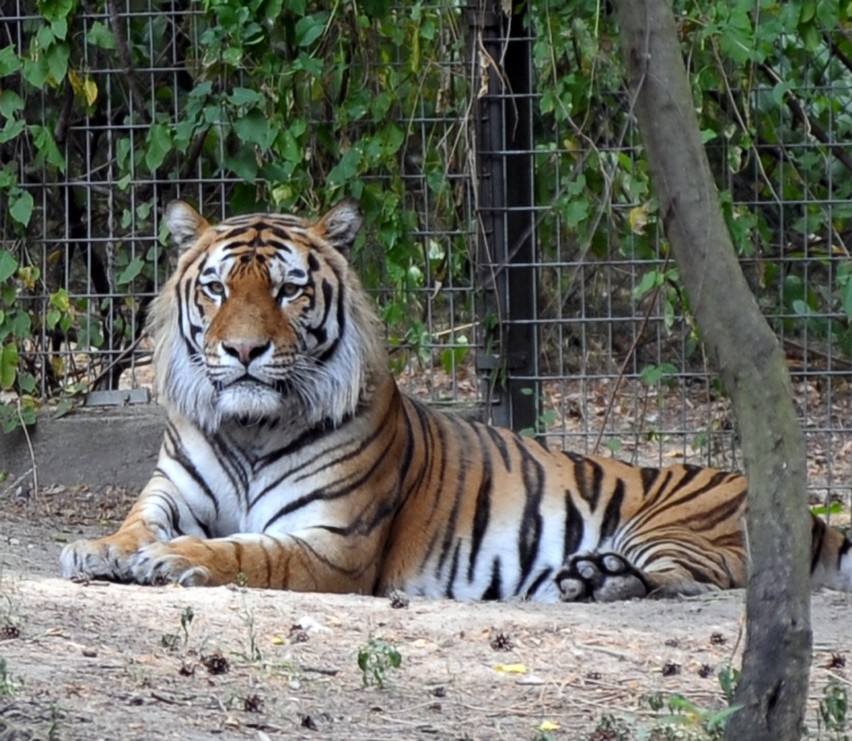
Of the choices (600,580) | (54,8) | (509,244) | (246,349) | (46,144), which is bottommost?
(600,580)

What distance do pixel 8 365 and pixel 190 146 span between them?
1186 mm

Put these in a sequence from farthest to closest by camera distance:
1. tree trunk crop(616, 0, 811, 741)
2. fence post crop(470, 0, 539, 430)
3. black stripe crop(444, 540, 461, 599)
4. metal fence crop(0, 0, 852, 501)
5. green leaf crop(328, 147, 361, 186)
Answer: fence post crop(470, 0, 539, 430)
metal fence crop(0, 0, 852, 501)
green leaf crop(328, 147, 361, 186)
black stripe crop(444, 540, 461, 599)
tree trunk crop(616, 0, 811, 741)

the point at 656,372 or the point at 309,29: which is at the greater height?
the point at 309,29

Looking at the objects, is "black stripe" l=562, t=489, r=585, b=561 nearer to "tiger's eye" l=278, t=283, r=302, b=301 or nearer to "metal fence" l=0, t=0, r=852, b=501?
"metal fence" l=0, t=0, r=852, b=501

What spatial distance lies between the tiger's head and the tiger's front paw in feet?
2.10

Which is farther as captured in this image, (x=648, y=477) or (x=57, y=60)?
(x=57, y=60)

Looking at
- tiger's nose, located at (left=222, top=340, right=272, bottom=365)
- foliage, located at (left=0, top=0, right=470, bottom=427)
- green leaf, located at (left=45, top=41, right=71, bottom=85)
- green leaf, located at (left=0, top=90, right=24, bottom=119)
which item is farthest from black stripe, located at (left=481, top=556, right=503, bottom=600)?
green leaf, located at (left=0, top=90, right=24, bottom=119)

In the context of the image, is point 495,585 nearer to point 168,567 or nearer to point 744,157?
point 168,567

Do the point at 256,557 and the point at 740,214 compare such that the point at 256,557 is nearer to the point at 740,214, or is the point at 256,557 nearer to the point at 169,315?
the point at 169,315

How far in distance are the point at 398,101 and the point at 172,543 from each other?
2.60m

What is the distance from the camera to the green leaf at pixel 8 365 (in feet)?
23.2

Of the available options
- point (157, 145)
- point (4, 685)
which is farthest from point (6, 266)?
point (4, 685)

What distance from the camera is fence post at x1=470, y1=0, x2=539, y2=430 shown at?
7.19 m

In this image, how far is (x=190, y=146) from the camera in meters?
7.19
